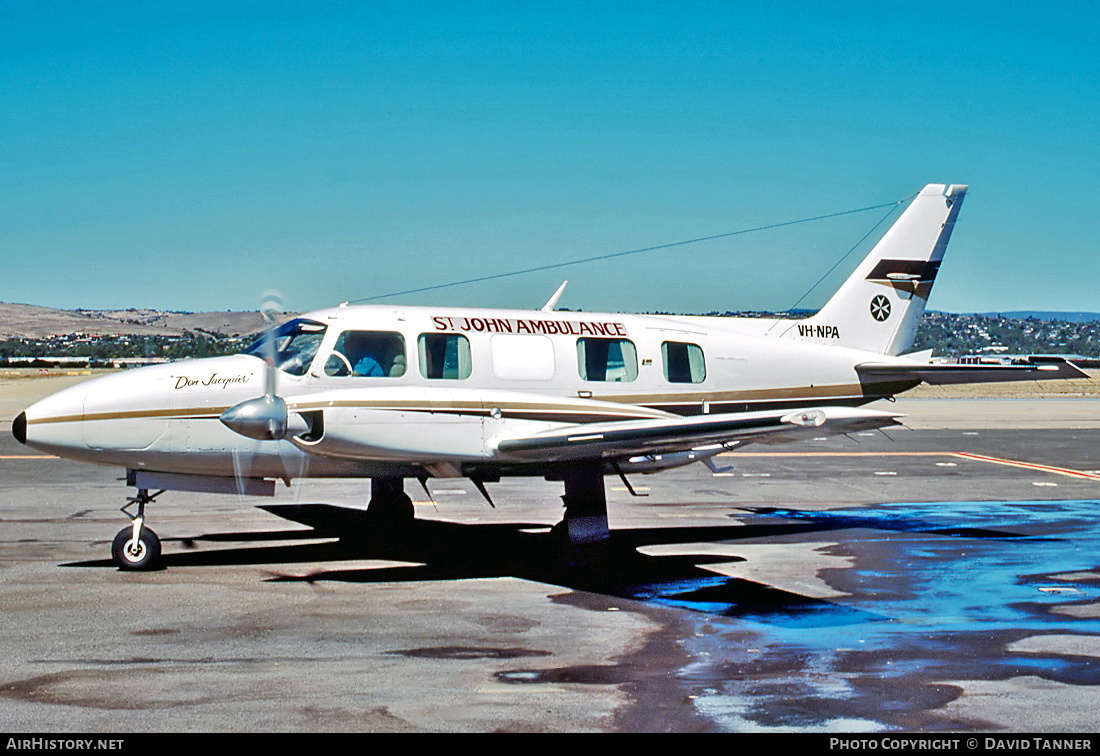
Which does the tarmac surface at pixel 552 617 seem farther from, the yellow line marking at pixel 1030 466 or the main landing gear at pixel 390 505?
the yellow line marking at pixel 1030 466

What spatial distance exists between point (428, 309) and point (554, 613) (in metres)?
4.76

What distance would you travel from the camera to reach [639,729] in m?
7.29

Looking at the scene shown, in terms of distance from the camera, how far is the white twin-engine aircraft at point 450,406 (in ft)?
39.4

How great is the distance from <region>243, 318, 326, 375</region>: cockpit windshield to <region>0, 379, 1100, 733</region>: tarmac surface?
2.59 metres

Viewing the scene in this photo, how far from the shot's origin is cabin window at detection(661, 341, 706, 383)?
1477 cm

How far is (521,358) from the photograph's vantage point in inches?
547

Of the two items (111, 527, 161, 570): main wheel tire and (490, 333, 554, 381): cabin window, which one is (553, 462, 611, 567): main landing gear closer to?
(490, 333, 554, 381): cabin window

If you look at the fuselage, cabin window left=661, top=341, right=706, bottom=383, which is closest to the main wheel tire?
the fuselage

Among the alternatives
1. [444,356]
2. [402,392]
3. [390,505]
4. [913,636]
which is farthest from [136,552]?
[913,636]

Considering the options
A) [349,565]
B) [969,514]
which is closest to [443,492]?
[349,565]

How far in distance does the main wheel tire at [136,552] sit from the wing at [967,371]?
34.4 ft

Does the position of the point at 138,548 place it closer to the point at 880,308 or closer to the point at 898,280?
the point at 880,308

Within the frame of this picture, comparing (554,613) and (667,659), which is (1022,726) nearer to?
(667,659)

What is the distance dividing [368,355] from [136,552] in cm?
372
